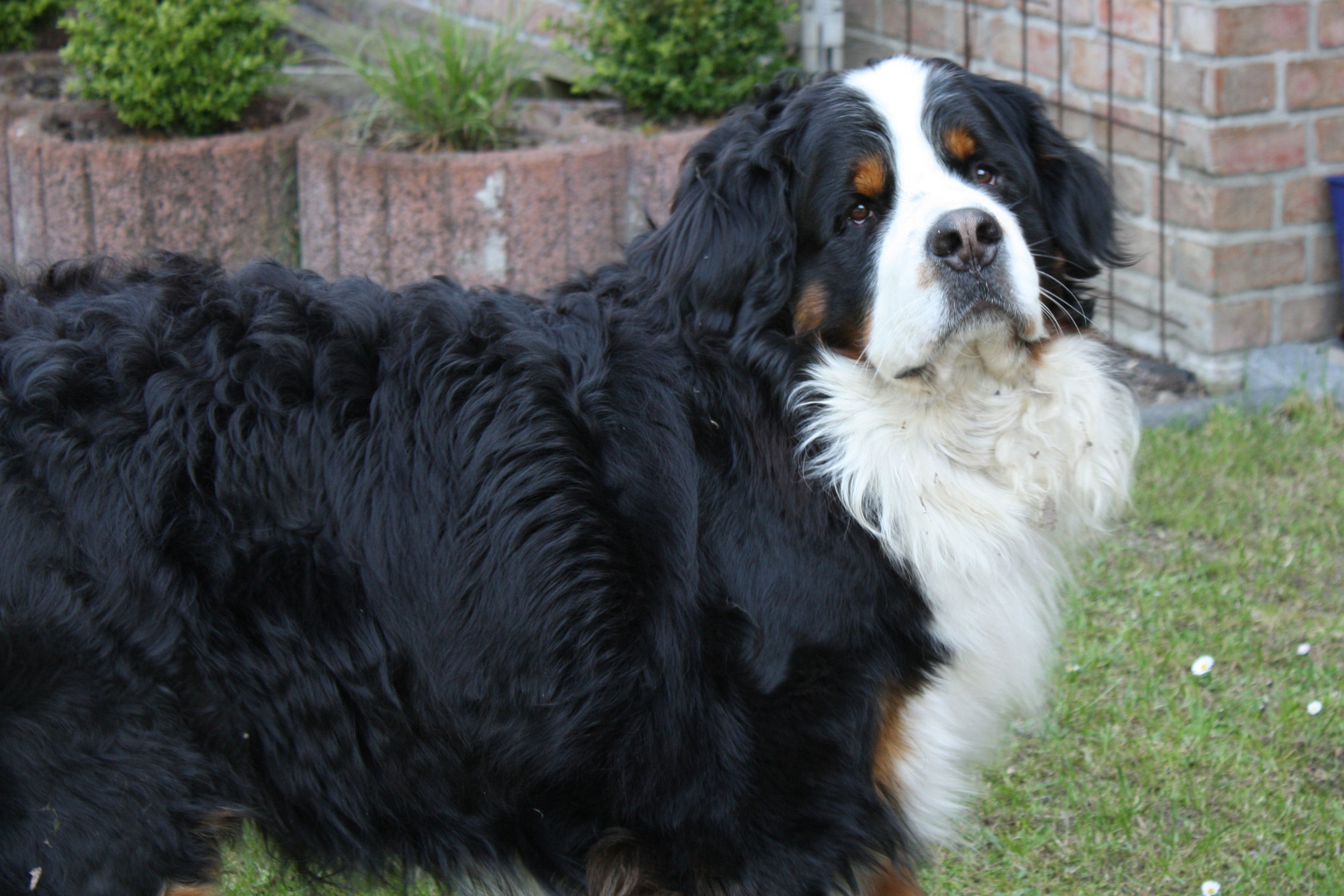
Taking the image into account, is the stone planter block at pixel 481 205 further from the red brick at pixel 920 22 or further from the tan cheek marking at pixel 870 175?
the tan cheek marking at pixel 870 175

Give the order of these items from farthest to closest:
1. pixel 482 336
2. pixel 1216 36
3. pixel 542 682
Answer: pixel 1216 36 → pixel 482 336 → pixel 542 682

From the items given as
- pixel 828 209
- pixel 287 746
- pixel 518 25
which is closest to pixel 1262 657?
pixel 828 209

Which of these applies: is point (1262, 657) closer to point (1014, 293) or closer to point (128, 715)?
point (1014, 293)

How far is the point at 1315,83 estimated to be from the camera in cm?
470

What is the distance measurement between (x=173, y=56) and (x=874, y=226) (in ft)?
11.8

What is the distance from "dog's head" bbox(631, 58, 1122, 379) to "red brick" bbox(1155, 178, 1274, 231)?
250 centimetres

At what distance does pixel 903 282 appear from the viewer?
90.3 inches

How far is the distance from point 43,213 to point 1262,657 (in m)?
4.61

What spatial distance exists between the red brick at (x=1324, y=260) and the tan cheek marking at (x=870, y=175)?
323 centimetres

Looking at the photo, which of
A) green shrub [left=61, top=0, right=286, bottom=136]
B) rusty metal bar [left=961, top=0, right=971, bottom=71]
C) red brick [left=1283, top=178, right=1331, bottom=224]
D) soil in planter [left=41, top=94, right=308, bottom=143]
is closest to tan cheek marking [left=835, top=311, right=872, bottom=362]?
red brick [left=1283, top=178, right=1331, bottom=224]

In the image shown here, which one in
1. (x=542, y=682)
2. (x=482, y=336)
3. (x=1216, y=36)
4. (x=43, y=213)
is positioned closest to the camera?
(x=542, y=682)

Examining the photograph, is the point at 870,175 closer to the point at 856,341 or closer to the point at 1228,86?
the point at 856,341

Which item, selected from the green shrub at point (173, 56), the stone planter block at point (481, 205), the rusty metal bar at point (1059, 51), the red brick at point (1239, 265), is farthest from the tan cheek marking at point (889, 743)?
the green shrub at point (173, 56)

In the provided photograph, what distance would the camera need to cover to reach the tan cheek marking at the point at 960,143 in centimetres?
238
